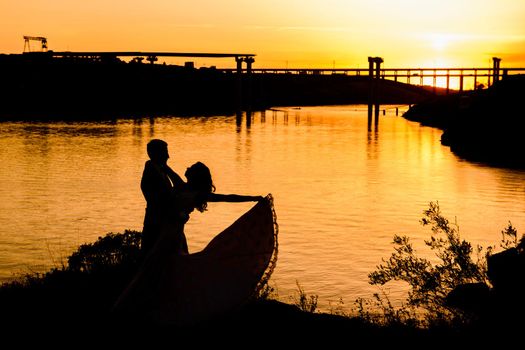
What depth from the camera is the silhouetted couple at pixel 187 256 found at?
11172 mm

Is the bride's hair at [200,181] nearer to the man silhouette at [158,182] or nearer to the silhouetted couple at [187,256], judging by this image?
the silhouetted couple at [187,256]

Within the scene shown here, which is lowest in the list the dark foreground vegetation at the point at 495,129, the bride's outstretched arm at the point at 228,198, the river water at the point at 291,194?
the river water at the point at 291,194

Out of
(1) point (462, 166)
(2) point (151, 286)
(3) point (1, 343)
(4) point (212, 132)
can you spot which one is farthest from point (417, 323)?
(4) point (212, 132)

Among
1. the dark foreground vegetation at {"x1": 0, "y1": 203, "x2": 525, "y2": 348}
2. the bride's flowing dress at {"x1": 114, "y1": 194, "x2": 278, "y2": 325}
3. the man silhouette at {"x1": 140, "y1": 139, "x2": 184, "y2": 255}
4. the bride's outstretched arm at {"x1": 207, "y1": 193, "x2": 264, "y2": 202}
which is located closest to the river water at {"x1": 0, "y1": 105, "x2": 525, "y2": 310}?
the dark foreground vegetation at {"x1": 0, "y1": 203, "x2": 525, "y2": 348}

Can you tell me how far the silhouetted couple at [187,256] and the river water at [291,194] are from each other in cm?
787

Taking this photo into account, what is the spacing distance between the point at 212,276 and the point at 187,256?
0.42m

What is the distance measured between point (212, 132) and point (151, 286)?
78.1 m

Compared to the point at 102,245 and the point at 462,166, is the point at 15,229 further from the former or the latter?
the point at 462,166

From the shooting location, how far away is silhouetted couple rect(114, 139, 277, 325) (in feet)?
36.7

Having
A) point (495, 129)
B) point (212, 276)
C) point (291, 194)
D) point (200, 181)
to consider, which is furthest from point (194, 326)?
point (495, 129)

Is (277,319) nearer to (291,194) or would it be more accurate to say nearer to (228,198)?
(228,198)

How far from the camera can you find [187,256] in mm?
11703

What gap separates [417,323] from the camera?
14812 mm

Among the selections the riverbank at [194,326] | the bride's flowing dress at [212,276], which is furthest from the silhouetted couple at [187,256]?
the riverbank at [194,326]
